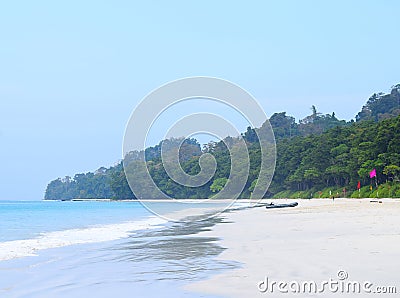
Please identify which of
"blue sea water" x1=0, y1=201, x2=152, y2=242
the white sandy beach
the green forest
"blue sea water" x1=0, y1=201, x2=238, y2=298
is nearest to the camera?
the white sandy beach

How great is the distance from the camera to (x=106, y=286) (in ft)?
32.3

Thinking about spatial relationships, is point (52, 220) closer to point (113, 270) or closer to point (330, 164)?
point (113, 270)

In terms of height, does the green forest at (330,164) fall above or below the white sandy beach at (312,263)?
above

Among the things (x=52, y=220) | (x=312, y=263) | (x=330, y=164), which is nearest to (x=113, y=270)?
(x=312, y=263)

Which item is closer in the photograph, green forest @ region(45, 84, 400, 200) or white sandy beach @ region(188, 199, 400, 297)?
white sandy beach @ region(188, 199, 400, 297)

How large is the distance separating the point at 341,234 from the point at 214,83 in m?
14.9

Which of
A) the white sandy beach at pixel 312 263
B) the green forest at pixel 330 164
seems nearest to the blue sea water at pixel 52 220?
the green forest at pixel 330 164

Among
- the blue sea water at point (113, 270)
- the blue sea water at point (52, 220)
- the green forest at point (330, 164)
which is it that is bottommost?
the blue sea water at point (113, 270)

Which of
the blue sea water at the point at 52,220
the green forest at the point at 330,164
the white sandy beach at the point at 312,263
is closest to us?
the white sandy beach at the point at 312,263

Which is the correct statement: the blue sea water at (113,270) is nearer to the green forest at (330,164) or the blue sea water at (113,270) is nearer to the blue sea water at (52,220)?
the blue sea water at (52,220)

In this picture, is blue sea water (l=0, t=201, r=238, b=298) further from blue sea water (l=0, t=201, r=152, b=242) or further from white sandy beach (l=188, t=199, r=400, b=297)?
blue sea water (l=0, t=201, r=152, b=242)

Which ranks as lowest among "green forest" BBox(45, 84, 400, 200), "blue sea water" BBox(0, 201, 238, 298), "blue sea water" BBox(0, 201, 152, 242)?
"blue sea water" BBox(0, 201, 238, 298)

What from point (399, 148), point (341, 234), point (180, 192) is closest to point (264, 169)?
point (180, 192)

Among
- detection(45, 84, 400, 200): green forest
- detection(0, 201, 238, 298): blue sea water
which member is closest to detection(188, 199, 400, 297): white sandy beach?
detection(0, 201, 238, 298): blue sea water
